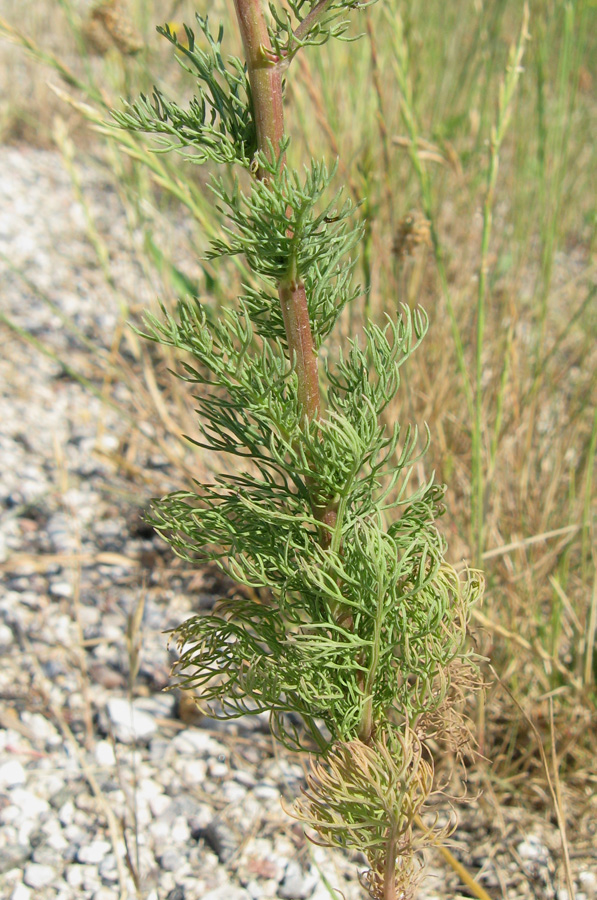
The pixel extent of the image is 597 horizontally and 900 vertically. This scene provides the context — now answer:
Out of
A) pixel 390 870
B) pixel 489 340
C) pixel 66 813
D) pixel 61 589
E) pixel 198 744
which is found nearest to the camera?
pixel 390 870

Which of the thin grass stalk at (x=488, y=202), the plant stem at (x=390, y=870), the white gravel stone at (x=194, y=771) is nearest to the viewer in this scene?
the plant stem at (x=390, y=870)

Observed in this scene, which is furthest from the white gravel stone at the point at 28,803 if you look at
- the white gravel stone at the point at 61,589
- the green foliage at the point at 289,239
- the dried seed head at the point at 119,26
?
the dried seed head at the point at 119,26

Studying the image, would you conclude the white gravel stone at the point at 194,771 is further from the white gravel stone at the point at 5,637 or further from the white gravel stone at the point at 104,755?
the white gravel stone at the point at 5,637

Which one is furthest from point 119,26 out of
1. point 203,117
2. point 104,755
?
point 104,755

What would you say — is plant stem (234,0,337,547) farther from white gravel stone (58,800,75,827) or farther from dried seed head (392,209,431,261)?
white gravel stone (58,800,75,827)

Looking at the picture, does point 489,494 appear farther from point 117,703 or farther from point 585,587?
point 117,703

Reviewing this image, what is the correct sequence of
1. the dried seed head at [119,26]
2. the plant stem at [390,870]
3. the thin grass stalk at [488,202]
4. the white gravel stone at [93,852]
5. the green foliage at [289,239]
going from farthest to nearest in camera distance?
1. the dried seed head at [119,26]
2. the white gravel stone at [93,852]
3. the thin grass stalk at [488,202]
4. the plant stem at [390,870]
5. the green foliage at [289,239]

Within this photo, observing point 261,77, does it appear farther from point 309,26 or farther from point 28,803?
point 28,803
